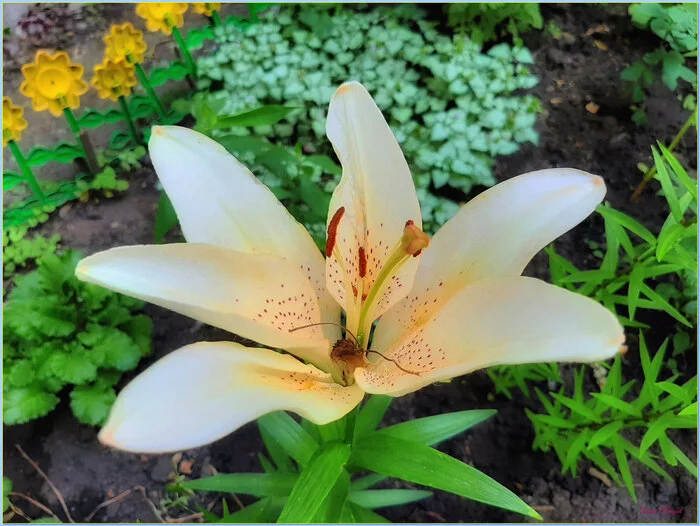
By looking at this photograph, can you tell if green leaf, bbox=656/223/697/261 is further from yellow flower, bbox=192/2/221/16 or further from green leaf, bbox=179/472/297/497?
yellow flower, bbox=192/2/221/16

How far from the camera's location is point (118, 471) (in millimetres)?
1340

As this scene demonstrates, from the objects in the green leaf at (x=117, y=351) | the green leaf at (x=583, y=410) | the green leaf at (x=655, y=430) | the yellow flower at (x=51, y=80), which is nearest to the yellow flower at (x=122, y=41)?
the yellow flower at (x=51, y=80)

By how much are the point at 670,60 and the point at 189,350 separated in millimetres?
1708

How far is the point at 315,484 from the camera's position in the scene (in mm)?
629

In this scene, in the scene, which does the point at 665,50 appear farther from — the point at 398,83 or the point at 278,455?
the point at 278,455

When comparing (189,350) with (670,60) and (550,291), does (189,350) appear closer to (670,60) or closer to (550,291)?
(550,291)

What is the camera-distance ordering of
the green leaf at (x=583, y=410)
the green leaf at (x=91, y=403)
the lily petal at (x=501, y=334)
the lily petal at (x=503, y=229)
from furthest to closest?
1. the green leaf at (x=91, y=403)
2. the green leaf at (x=583, y=410)
3. the lily petal at (x=503, y=229)
4. the lily petal at (x=501, y=334)

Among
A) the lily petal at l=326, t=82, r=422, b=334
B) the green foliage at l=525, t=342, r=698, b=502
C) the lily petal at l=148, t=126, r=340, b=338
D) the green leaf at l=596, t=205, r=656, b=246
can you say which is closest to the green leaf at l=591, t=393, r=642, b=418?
the green foliage at l=525, t=342, r=698, b=502

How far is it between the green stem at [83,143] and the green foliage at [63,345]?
39cm

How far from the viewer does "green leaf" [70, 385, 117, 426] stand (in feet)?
4.30

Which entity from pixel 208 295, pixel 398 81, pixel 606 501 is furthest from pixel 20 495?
pixel 398 81

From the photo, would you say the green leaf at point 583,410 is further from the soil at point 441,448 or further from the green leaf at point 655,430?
the soil at point 441,448

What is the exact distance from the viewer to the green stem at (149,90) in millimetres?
1706

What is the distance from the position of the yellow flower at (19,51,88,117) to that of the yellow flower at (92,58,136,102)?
3.1 inches
